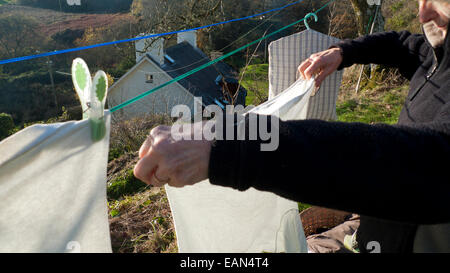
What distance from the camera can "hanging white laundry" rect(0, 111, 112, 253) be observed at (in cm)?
72

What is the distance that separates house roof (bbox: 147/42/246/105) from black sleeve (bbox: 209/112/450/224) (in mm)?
13640

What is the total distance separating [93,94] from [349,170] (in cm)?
63

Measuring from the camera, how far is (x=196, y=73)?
16188 millimetres

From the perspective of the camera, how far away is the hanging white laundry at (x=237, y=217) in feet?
4.05

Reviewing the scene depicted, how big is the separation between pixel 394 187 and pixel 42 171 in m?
0.83

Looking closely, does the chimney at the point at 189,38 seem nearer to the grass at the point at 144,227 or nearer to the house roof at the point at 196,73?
the house roof at the point at 196,73

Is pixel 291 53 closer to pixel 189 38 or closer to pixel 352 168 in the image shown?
pixel 352 168

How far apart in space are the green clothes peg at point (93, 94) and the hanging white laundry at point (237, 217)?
1.63ft

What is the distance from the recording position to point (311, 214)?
211 cm

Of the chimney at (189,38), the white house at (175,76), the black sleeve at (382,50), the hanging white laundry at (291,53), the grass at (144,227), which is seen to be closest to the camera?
the black sleeve at (382,50)

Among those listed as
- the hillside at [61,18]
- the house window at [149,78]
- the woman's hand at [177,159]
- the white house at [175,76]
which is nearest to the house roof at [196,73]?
the white house at [175,76]

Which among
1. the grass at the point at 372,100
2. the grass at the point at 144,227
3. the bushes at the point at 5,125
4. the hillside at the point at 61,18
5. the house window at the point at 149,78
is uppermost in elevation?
the hillside at the point at 61,18
